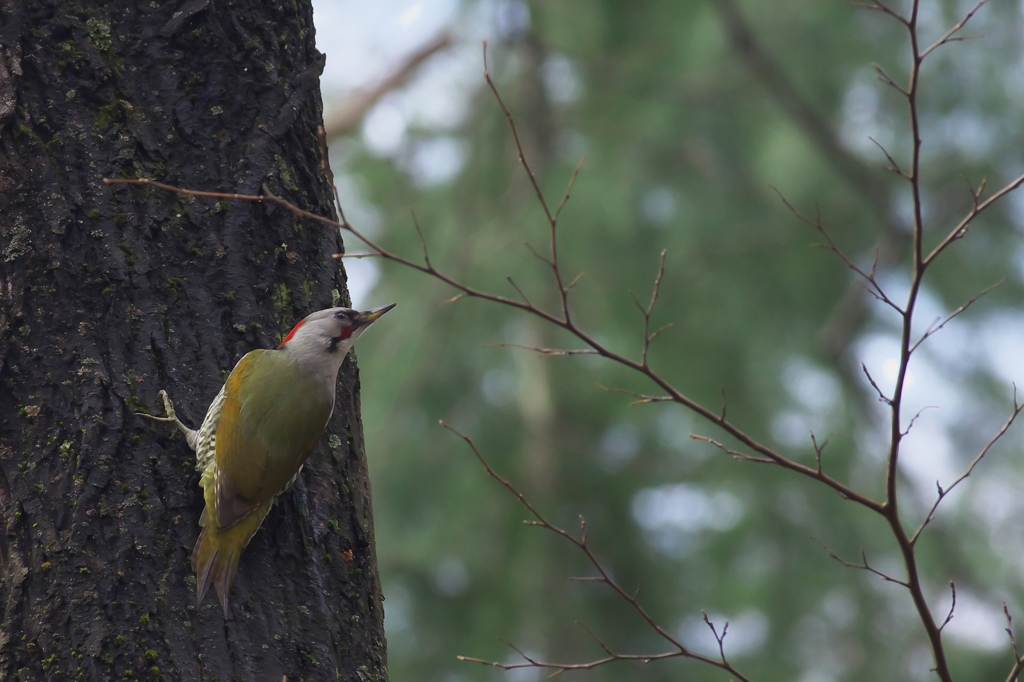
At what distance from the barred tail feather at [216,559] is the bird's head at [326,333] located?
0.54 meters

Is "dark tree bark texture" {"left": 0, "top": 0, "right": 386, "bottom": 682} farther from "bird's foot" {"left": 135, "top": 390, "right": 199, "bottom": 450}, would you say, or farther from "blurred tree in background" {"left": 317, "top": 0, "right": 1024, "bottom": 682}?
"blurred tree in background" {"left": 317, "top": 0, "right": 1024, "bottom": 682}

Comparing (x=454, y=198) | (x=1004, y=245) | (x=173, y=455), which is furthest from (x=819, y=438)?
(x=173, y=455)

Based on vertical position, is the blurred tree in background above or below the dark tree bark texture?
above

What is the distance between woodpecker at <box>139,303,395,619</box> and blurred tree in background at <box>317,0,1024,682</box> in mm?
3247

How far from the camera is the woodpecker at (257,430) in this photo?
5.74ft

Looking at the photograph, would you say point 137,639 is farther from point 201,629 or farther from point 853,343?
point 853,343

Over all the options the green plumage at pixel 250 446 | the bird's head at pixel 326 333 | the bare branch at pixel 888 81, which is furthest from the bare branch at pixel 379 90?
the bare branch at pixel 888 81

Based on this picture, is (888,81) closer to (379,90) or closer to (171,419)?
(171,419)

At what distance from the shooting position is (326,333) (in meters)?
2.31

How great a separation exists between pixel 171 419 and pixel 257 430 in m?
0.41

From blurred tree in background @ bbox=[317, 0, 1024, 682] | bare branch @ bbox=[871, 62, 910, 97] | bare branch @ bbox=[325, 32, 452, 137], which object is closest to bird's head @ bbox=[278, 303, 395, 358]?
bare branch @ bbox=[871, 62, 910, 97]

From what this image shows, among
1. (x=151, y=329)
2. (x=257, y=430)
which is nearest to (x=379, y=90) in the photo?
(x=257, y=430)

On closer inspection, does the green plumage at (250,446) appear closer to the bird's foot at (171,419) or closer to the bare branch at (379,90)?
the bird's foot at (171,419)

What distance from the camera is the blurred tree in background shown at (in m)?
5.78
